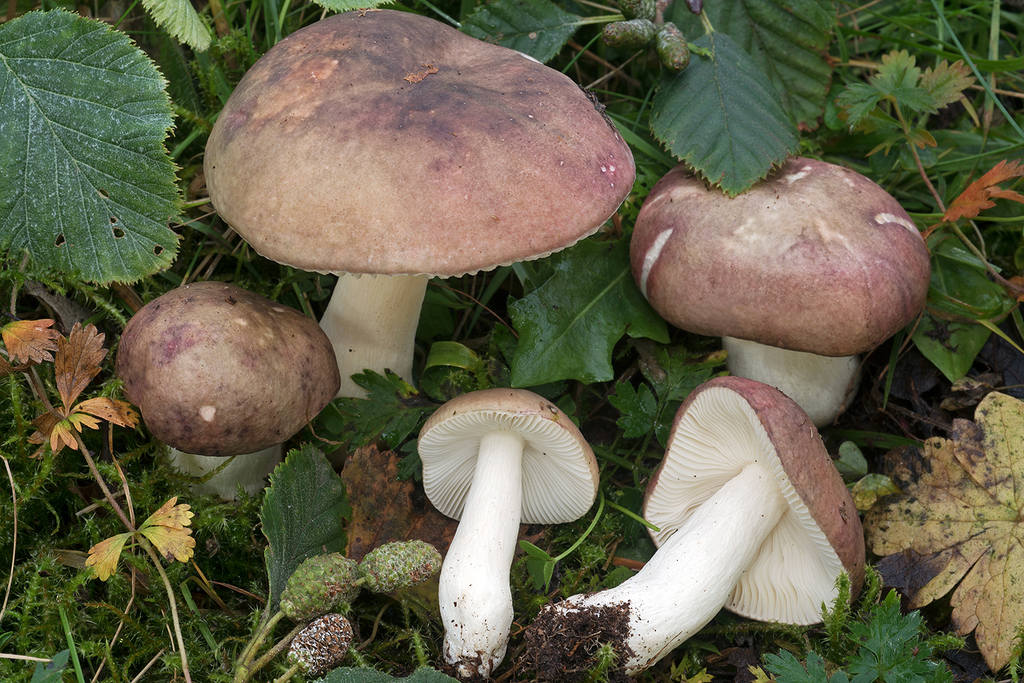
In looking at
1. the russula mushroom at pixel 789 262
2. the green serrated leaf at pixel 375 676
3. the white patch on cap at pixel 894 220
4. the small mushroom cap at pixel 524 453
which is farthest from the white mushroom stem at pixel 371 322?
the white patch on cap at pixel 894 220

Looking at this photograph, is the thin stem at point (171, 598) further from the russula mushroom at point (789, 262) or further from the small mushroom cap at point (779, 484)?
the russula mushroom at point (789, 262)

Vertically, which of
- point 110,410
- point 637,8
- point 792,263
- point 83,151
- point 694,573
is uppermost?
point 637,8

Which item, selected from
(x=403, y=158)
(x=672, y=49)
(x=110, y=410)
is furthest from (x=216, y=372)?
(x=672, y=49)

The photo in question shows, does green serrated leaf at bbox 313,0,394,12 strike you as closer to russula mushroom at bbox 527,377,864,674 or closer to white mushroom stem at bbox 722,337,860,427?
russula mushroom at bbox 527,377,864,674

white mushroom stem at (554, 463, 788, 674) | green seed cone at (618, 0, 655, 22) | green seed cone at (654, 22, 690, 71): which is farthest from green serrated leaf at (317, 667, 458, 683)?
green seed cone at (618, 0, 655, 22)

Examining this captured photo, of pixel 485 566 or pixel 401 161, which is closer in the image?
pixel 401 161

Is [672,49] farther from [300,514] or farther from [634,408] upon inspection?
[300,514]

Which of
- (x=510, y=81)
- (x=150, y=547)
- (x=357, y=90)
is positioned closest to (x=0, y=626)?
(x=150, y=547)
